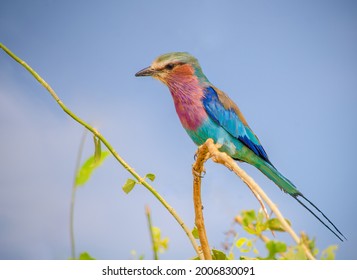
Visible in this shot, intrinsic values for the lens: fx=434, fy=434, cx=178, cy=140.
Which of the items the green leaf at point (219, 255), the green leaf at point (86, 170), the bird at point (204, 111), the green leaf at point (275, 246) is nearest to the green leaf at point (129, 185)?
the green leaf at point (86, 170)

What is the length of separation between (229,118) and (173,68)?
0.71ft

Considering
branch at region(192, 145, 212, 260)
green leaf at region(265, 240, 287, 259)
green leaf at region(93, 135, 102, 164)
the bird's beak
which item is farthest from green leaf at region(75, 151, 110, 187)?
the bird's beak

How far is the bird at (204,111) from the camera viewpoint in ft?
3.98

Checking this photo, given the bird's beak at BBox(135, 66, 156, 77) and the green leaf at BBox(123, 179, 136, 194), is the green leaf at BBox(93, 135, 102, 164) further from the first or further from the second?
the bird's beak at BBox(135, 66, 156, 77)

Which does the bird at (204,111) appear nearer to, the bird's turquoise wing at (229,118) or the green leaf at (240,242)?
the bird's turquoise wing at (229,118)

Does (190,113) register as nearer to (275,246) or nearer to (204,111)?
(204,111)

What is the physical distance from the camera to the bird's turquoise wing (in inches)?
48.6

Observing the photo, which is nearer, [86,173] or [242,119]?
[86,173]

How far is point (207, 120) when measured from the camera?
1232mm
